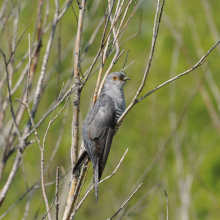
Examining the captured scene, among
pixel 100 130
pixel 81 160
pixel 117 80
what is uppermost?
pixel 117 80

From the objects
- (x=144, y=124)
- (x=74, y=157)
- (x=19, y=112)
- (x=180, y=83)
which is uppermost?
(x=180, y=83)

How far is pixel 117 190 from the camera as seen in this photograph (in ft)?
29.8

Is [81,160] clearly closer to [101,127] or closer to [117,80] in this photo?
[101,127]

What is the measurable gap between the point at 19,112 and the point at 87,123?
70 cm

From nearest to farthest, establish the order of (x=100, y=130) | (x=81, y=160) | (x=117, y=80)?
1. (x=81, y=160)
2. (x=100, y=130)
3. (x=117, y=80)

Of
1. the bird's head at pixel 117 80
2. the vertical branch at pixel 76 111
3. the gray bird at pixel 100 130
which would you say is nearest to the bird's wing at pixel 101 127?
the gray bird at pixel 100 130

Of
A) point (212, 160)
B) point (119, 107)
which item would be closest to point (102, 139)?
point (119, 107)

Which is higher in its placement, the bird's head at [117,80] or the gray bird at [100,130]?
the bird's head at [117,80]

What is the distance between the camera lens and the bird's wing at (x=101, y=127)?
323cm

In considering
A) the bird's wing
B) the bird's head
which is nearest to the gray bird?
the bird's wing

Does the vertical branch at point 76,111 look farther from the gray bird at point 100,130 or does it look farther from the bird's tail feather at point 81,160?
the gray bird at point 100,130

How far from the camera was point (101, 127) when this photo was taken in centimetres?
333

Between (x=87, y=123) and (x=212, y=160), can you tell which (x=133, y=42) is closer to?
(x=212, y=160)

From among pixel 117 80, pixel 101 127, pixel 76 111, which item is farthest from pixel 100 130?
pixel 76 111
